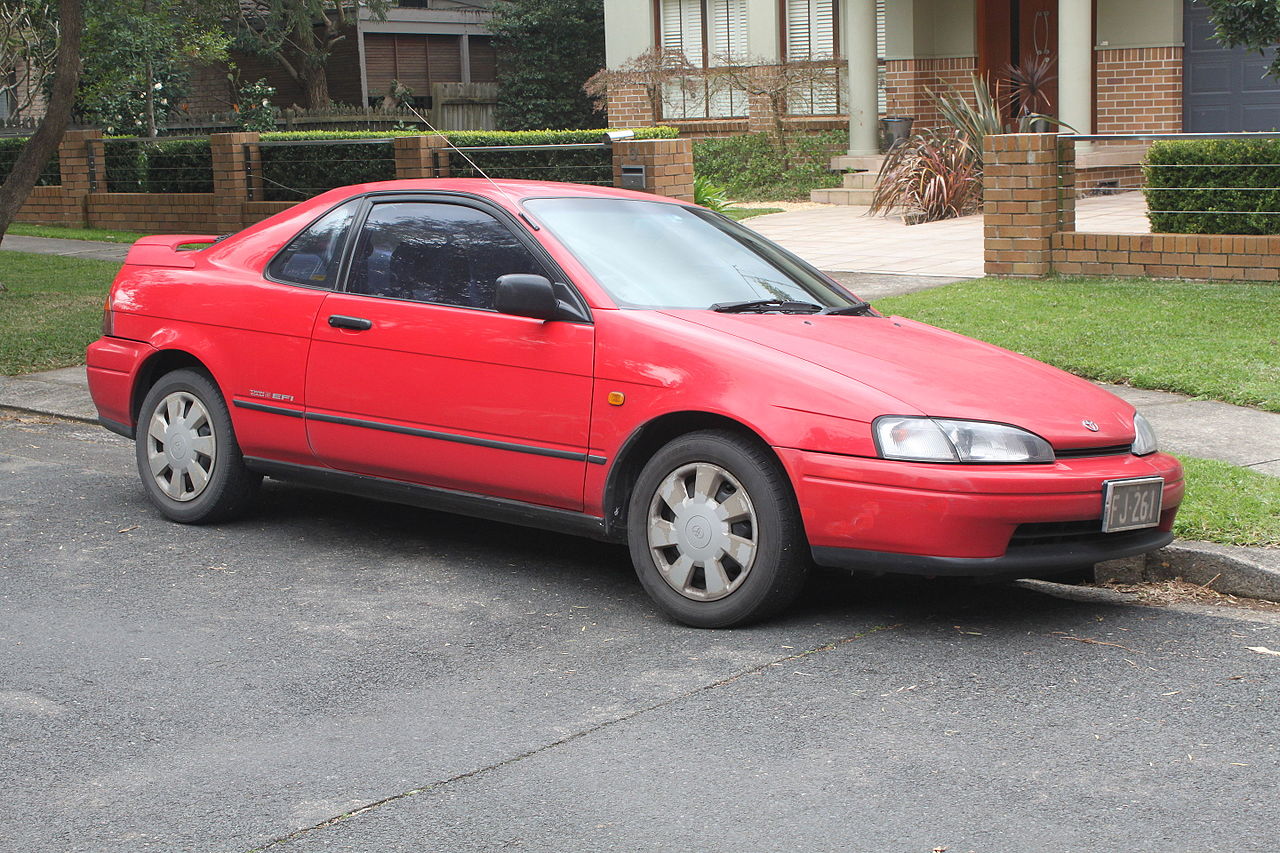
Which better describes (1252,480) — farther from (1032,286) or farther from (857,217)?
(857,217)

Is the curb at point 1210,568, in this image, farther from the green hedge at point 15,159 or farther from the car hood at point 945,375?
the green hedge at point 15,159

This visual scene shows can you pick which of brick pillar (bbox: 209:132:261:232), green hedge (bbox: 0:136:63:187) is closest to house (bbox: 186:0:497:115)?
green hedge (bbox: 0:136:63:187)

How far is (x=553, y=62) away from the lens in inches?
1363

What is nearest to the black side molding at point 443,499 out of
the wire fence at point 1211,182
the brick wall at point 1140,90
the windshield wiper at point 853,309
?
the windshield wiper at point 853,309

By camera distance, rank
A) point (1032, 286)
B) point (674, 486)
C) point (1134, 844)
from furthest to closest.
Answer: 1. point (1032, 286)
2. point (674, 486)
3. point (1134, 844)

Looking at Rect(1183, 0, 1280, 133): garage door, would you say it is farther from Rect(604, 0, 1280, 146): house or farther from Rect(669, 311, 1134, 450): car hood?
Rect(669, 311, 1134, 450): car hood

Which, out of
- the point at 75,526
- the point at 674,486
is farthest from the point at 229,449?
the point at 674,486

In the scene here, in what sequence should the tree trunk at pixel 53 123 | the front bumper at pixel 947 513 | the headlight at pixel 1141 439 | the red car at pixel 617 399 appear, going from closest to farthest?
the front bumper at pixel 947 513 < the red car at pixel 617 399 < the headlight at pixel 1141 439 < the tree trunk at pixel 53 123

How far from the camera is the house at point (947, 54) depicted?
68.9ft

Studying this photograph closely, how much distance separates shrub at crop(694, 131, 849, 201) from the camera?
24266mm

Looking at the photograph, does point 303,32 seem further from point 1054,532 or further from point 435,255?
point 1054,532

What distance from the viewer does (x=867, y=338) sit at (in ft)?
18.7

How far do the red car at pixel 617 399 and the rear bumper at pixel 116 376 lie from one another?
0.02 metres

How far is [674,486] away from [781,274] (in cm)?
138
